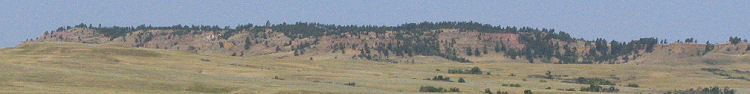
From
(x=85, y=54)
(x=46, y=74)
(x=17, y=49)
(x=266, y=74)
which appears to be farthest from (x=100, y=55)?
(x=46, y=74)

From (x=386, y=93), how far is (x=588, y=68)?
280ft

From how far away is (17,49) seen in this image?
447 feet

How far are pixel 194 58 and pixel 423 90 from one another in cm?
6118

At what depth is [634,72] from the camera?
14725cm

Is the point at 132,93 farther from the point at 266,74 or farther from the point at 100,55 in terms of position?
the point at 100,55

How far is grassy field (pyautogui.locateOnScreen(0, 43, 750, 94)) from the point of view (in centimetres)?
7581

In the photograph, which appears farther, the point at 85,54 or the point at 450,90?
the point at 85,54

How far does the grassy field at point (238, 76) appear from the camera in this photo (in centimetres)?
Result: 7581

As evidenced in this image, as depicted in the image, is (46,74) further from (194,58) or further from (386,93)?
(194,58)

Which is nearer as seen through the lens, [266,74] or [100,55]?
[266,74]

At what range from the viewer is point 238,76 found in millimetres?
101500

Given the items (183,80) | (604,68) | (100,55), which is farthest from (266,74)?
(604,68)

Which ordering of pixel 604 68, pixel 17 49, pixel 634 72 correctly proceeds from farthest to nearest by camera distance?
pixel 604 68 < pixel 634 72 < pixel 17 49

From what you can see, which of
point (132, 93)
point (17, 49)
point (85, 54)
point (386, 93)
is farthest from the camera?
point (17, 49)
